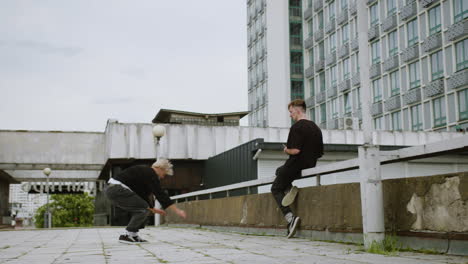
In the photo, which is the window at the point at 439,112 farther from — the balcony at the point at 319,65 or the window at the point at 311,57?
the window at the point at 311,57

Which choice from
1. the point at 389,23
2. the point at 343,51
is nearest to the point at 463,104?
the point at 389,23

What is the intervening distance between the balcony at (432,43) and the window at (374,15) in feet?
25.0

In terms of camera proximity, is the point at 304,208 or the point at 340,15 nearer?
the point at 304,208

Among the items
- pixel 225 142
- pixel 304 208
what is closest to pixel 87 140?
pixel 225 142

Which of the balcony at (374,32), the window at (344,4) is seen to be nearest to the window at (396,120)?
the balcony at (374,32)

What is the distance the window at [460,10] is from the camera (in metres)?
37.6

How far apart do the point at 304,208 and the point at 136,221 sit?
255 cm

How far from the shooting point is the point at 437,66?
40.5 metres

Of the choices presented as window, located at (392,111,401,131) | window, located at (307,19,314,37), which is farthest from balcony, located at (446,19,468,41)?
window, located at (307,19,314,37)

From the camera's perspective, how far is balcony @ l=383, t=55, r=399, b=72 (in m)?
45.6

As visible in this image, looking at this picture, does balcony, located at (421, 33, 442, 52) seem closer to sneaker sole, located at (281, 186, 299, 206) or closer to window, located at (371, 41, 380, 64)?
window, located at (371, 41, 380, 64)

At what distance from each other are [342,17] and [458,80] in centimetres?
1774

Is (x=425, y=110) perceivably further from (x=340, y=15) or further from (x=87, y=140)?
(x=87, y=140)

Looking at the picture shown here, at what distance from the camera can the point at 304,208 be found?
8016 mm
